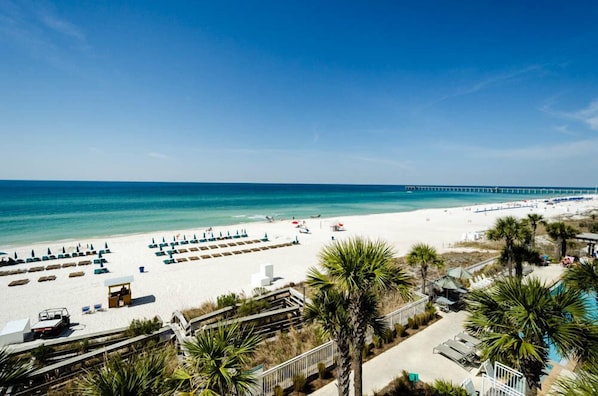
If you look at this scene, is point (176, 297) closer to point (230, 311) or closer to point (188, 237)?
point (230, 311)

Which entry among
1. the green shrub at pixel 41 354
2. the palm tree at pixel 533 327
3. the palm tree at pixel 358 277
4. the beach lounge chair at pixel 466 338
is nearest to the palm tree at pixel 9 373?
the palm tree at pixel 358 277

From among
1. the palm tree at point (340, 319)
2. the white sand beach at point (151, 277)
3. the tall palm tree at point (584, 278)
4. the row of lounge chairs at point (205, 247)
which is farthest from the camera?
the row of lounge chairs at point (205, 247)

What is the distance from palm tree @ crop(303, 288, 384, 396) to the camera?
597cm

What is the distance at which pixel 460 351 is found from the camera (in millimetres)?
8859

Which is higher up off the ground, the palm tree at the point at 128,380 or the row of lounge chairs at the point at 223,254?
the palm tree at the point at 128,380

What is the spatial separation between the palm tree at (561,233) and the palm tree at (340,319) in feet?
75.6

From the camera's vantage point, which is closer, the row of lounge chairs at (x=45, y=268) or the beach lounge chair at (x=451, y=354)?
the beach lounge chair at (x=451, y=354)

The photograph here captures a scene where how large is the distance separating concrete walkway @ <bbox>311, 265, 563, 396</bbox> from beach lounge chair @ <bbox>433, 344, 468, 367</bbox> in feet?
0.45

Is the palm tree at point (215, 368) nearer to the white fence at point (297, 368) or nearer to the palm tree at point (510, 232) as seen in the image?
the white fence at point (297, 368)

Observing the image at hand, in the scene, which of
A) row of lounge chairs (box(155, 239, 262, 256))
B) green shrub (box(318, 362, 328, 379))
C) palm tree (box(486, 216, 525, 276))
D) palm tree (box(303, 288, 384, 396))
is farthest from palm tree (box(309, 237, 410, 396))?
row of lounge chairs (box(155, 239, 262, 256))

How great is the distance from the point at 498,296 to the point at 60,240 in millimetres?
42833

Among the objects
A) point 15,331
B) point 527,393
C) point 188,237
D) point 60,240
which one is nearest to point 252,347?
point 527,393

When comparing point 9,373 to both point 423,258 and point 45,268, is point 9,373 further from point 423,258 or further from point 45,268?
point 45,268

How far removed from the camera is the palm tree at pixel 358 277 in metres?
5.35
